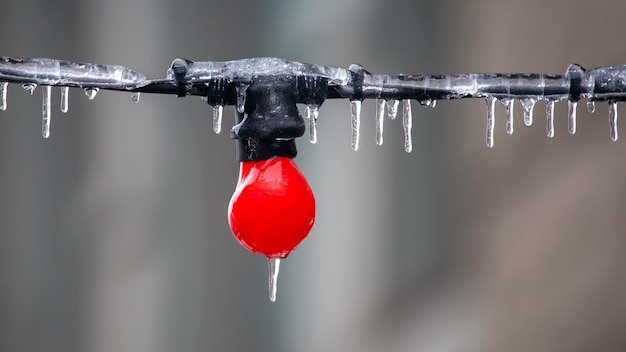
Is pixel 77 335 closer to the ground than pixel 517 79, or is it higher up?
closer to the ground

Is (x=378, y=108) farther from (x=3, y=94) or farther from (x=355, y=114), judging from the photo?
(x=3, y=94)

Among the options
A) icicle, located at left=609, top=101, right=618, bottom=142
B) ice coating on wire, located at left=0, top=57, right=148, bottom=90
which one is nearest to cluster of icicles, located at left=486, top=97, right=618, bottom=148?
icicle, located at left=609, top=101, right=618, bottom=142

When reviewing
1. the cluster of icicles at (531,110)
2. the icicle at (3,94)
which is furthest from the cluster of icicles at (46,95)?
the cluster of icicles at (531,110)

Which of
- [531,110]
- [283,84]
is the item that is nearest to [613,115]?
[531,110]

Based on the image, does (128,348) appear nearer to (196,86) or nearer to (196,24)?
(196,24)

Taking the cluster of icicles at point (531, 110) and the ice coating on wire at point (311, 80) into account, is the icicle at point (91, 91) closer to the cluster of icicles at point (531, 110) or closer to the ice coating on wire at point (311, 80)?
the ice coating on wire at point (311, 80)

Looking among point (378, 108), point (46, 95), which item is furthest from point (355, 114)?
point (46, 95)

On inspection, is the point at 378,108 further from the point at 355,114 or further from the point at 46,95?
the point at 46,95

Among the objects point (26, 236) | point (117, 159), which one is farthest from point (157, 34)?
point (26, 236)
